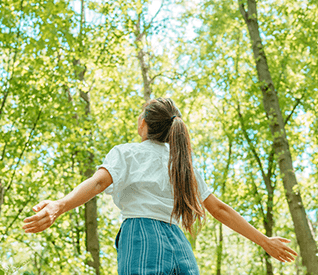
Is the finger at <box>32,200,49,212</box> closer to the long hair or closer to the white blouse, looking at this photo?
the white blouse

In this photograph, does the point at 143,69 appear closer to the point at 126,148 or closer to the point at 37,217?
the point at 126,148

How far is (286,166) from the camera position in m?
6.47

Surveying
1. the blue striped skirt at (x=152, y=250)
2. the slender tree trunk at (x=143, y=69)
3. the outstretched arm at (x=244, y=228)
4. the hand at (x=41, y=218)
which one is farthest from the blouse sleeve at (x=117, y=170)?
the slender tree trunk at (x=143, y=69)

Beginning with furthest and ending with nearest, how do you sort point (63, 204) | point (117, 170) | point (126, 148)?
point (126, 148) < point (117, 170) < point (63, 204)

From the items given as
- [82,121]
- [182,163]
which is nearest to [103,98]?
[82,121]

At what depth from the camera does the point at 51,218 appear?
1417mm

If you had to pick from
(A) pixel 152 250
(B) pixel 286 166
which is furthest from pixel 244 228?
(B) pixel 286 166

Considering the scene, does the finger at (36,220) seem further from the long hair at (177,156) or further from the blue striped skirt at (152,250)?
the long hair at (177,156)

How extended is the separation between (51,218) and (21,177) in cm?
625

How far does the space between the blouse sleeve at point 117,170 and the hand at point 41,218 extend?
13.8 inches

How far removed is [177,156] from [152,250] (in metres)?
0.57

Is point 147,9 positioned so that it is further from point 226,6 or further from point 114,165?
point 114,165

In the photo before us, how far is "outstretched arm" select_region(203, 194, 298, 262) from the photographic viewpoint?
2064mm


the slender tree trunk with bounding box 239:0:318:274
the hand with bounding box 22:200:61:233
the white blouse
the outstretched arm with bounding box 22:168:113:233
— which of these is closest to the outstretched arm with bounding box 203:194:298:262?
A: the white blouse
